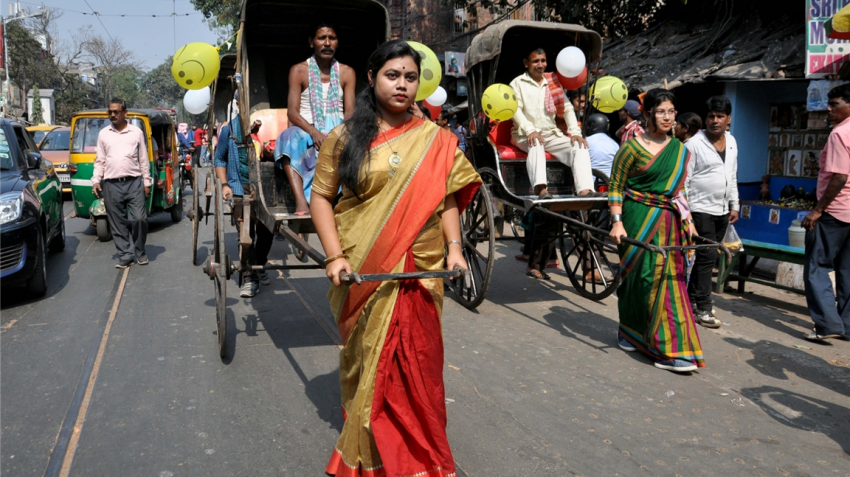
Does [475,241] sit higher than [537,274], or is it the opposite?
[475,241]

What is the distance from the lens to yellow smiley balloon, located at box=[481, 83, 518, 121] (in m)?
6.40

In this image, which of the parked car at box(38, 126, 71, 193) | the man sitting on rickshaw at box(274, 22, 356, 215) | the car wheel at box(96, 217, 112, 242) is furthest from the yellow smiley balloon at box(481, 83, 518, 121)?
the parked car at box(38, 126, 71, 193)

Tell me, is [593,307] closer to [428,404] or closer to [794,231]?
[794,231]

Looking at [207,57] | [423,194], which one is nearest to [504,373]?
[423,194]

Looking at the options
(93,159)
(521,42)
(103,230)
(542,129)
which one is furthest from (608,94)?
(93,159)

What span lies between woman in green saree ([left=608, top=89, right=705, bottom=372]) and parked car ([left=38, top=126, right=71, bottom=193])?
1244 cm

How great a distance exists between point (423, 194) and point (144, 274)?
5.84 m

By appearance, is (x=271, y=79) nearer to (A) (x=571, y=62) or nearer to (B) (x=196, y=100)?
(B) (x=196, y=100)

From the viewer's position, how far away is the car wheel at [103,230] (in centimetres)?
984

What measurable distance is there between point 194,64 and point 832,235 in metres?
5.30

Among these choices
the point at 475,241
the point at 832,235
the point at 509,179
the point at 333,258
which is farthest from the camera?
the point at 509,179

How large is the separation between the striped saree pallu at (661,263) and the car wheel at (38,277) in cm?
531

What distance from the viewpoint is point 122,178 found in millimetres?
8102

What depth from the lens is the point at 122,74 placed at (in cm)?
7831
